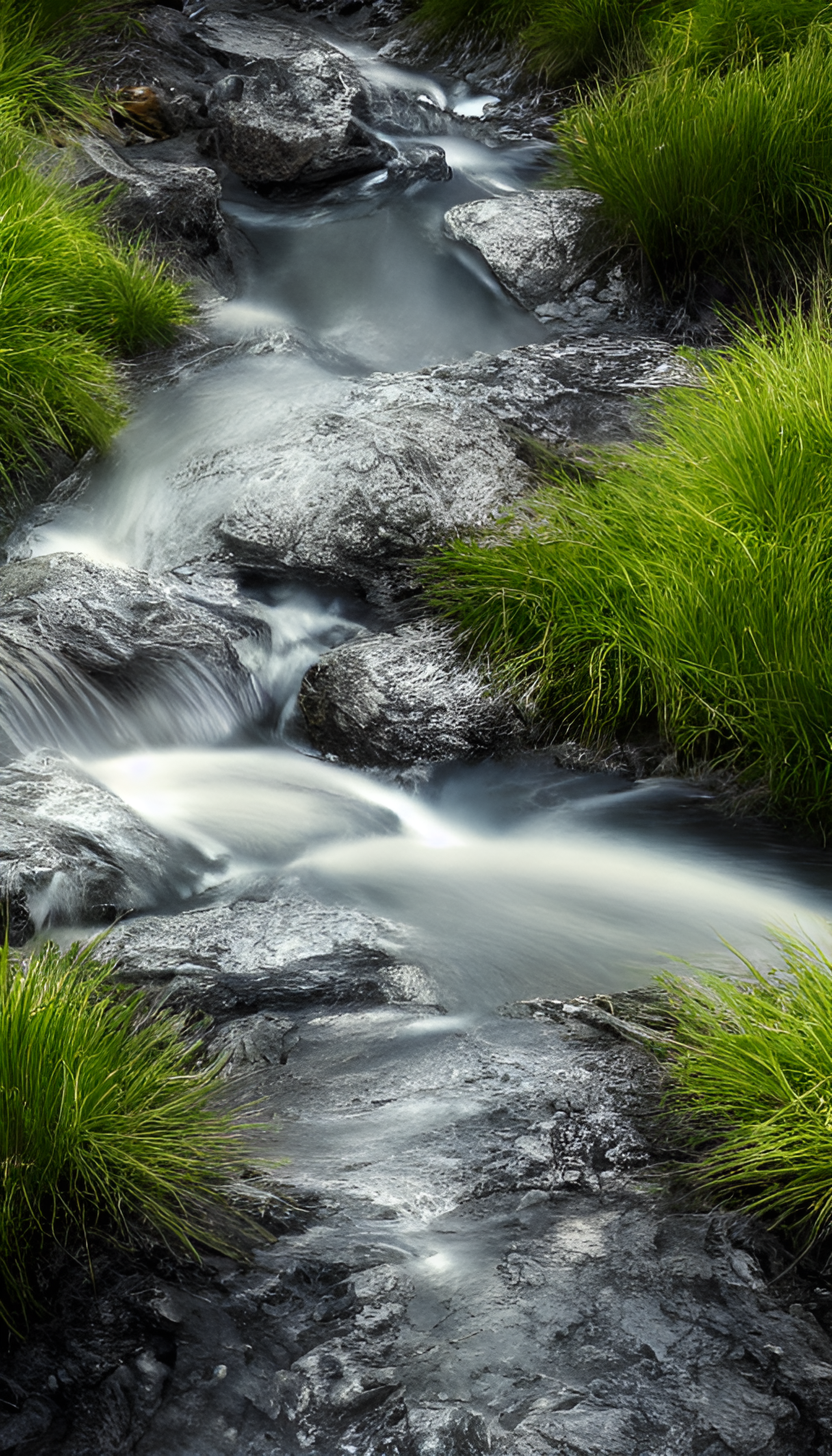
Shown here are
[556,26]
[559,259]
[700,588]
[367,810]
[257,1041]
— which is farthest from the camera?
[556,26]

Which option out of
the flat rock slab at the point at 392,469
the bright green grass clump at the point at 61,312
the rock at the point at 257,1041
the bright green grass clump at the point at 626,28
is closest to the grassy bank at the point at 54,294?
the bright green grass clump at the point at 61,312

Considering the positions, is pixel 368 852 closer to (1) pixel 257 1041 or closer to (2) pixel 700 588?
(1) pixel 257 1041

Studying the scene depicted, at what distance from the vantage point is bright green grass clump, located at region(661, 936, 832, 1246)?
1.84 metres

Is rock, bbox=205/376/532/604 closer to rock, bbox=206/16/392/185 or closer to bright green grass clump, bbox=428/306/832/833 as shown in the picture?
bright green grass clump, bbox=428/306/832/833

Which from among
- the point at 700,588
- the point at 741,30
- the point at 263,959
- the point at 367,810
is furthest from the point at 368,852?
the point at 741,30

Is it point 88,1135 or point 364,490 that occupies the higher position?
point 88,1135

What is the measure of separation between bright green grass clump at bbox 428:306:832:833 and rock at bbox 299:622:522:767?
4.4 inches

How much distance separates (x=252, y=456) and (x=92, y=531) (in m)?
0.70

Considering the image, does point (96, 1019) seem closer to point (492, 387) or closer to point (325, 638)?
point (325, 638)

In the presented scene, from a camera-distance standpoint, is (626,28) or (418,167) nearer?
(418,167)

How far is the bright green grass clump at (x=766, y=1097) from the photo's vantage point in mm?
1838

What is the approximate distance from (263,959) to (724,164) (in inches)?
173

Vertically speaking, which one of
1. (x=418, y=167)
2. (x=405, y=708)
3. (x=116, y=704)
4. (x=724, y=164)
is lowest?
(x=405, y=708)

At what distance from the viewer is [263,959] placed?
2662 mm
